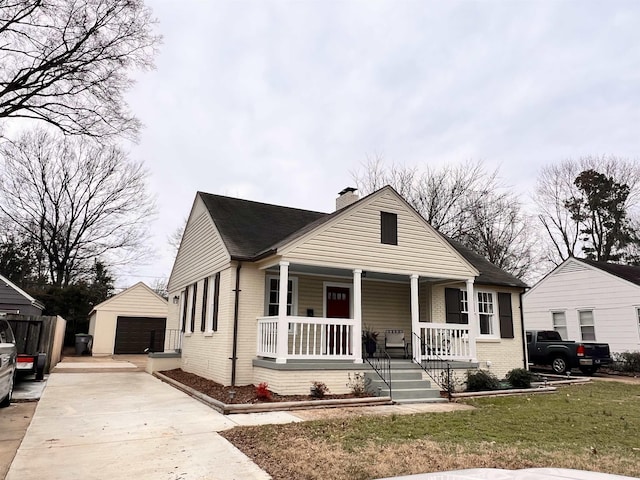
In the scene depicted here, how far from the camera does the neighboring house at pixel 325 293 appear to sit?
33.7 feet

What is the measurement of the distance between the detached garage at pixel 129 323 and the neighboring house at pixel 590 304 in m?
20.7

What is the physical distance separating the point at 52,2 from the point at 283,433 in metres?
11.1

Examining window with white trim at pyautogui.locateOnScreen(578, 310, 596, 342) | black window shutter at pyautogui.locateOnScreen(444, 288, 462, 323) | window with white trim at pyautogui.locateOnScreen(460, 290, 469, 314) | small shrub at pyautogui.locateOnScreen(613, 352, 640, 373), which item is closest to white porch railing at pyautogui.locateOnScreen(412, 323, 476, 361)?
black window shutter at pyautogui.locateOnScreen(444, 288, 462, 323)

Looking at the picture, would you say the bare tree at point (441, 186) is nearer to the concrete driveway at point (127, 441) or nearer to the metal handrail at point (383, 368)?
the metal handrail at point (383, 368)

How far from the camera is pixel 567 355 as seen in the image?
54.1 feet

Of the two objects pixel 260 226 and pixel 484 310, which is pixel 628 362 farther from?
pixel 260 226

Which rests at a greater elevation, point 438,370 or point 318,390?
point 438,370

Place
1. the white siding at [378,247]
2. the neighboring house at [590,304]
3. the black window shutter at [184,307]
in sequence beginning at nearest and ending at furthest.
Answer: the white siding at [378,247] < the black window shutter at [184,307] < the neighboring house at [590,304]

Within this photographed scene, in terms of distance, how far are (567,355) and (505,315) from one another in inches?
158

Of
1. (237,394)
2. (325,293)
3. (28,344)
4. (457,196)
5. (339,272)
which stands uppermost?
(457,196)

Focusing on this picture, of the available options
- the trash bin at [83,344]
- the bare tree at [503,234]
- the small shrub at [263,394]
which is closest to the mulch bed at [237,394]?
the small shrub at [263,394]

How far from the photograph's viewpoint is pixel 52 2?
10.4m

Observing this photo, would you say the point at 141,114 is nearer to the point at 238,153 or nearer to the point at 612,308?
the point at 238,153

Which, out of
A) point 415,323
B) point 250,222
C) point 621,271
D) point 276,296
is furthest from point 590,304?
point 250,222
